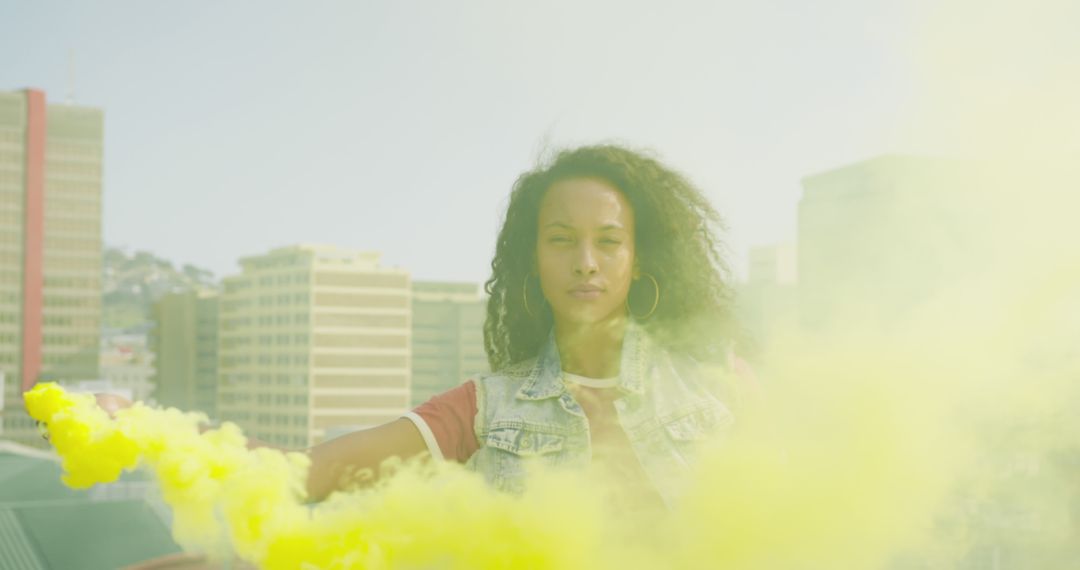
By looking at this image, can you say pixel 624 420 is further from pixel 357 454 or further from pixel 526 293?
pixel 357 454

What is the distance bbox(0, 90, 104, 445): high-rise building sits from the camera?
142m

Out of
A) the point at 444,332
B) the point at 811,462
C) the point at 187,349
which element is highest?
the point at 811,462

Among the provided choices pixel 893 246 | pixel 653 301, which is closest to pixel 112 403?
pixel 653 301

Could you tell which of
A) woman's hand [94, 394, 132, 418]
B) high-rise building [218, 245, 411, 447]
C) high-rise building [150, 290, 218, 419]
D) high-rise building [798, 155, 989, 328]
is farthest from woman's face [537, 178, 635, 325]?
high-rise building [150, 290, 218, 419]

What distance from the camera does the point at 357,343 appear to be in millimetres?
138500

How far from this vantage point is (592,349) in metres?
2.90

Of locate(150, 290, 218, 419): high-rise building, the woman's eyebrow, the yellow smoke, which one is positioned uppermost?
the woman's eyebrow

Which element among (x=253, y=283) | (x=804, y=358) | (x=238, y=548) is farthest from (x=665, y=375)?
(x=253, y=283)

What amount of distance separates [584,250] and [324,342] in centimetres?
13798

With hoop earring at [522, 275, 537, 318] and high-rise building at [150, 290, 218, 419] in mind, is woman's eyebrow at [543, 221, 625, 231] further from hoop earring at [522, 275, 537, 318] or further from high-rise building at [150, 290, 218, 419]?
high-rise building at [150, 290, 218, 419]

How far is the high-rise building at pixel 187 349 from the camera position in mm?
149625

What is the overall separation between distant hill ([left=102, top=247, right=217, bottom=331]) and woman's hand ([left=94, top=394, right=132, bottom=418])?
164292 millimetres

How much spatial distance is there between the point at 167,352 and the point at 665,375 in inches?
6310

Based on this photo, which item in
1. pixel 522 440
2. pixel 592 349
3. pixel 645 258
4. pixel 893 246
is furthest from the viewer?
pixel 893 246
